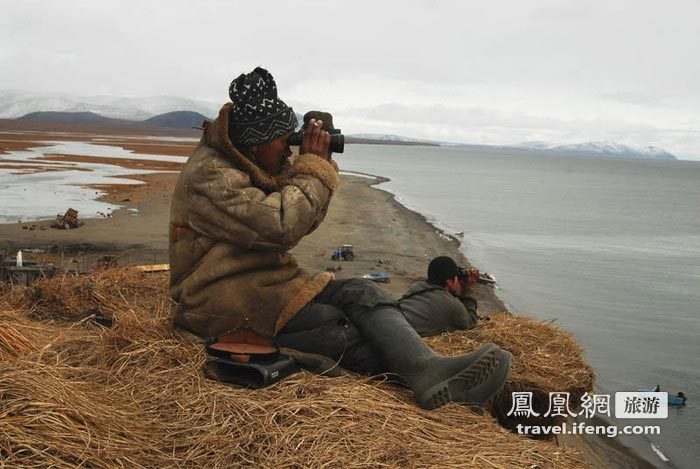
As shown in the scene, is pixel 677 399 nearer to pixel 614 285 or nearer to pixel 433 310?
pixel 433 310

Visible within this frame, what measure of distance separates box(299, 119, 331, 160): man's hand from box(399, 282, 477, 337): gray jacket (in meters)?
1.66

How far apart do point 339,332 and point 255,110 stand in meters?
1.27

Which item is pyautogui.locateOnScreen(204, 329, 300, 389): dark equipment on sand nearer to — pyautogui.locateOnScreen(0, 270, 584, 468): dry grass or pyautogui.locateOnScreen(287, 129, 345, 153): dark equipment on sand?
pyautogui.locateOnScreen(0, 270, 584, 468): dry grass

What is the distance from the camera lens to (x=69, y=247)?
1348cm

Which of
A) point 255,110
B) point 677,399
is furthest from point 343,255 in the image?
point 255,110

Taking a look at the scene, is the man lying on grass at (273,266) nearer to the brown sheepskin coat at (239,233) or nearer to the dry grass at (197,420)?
the brown sheepskin coat at (239,233)

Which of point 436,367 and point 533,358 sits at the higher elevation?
point 436,367

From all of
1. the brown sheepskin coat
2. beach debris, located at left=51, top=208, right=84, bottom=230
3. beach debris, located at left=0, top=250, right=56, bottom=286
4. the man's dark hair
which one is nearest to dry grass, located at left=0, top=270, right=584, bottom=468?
the brown sheepskin coat

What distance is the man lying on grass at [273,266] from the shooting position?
135 inches

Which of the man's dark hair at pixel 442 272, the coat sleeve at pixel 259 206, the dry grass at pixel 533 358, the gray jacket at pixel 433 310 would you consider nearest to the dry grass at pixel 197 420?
the coat sleeve at pixel 259 206

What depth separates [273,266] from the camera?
3.72 meters

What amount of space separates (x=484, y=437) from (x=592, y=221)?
3294 centimetres

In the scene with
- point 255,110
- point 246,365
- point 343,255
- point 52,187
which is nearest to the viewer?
point 246,365

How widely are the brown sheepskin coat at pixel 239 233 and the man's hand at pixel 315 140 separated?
0.07m
